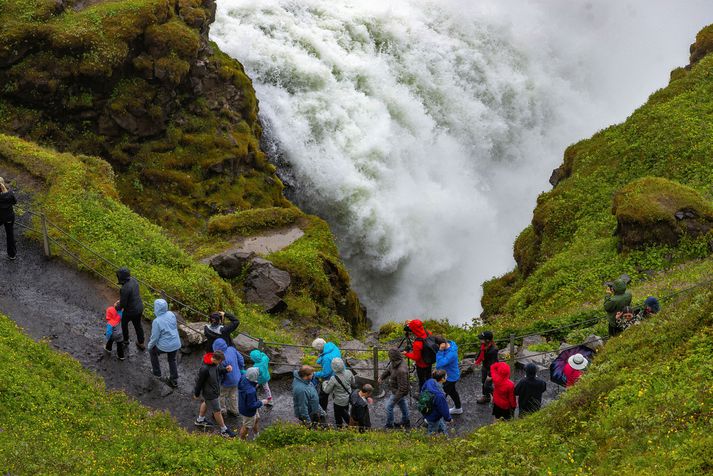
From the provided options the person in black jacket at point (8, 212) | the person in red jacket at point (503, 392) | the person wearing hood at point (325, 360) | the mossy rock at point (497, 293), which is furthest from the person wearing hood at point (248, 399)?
the mossy rock at point (497, 293)

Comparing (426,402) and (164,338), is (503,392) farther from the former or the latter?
(164,338)

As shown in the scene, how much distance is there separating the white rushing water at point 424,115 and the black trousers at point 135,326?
23.2 meters

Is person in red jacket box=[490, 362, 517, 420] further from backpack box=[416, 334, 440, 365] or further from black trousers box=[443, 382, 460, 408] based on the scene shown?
backpack box=[416, 334, 440, 365]

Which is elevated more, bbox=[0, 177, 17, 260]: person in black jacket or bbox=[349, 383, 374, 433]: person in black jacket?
bbox=[0, 177, 17, 260]: person in black jacket

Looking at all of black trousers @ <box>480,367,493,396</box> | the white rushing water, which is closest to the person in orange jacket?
black trousers @ <box>480,367,493,396</box>

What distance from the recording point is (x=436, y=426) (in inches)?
539

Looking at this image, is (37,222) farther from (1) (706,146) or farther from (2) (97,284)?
(1) (706,146)

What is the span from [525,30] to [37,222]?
4573cm

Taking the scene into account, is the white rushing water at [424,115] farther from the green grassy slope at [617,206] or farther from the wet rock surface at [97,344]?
the wet rock surface at [97,344]

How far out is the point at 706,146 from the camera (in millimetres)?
26172

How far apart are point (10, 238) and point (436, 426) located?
11088 mm

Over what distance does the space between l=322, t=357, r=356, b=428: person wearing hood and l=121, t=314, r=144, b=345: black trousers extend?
4306 millimetres

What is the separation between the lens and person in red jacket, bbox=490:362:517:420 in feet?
43.9

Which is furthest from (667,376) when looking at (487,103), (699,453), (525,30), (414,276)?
(525,30)
